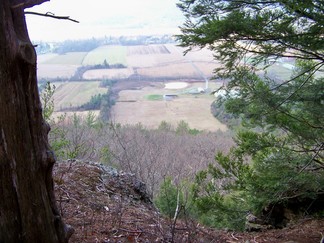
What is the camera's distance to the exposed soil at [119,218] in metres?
3.44

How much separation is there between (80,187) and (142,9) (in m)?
40.0

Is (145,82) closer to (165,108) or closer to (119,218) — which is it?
(165,108)

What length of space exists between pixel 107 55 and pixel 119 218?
3035 centimetres

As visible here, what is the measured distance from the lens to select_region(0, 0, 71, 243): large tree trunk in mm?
1972

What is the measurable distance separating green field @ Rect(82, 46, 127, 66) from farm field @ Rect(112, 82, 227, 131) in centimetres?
487

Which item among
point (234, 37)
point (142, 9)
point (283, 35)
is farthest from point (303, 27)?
point (142, 9)

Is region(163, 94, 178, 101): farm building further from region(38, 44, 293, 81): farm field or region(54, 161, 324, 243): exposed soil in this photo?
region(54, 161, 324, 243): exposed soil

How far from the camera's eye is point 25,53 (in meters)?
→ 2.00

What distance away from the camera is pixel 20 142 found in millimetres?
2061

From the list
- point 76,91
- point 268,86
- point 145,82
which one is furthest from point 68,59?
point 268,86

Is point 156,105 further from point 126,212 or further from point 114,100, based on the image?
point 126,212

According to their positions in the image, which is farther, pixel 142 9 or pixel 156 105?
pixel 142 9

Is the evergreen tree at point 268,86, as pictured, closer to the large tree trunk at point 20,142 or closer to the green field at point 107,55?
the large tree trunk at point 20,142

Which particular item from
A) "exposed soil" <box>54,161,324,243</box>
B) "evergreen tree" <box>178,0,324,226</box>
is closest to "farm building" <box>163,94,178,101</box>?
"evergreen tree" <box>178,0,324,226</box>
